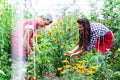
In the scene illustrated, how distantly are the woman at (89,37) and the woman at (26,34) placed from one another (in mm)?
391

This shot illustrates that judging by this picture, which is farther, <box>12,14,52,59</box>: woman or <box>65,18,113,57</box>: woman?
<box>65,18,113,57</box>: woman

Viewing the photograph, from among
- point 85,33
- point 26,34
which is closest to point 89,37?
point 85,33

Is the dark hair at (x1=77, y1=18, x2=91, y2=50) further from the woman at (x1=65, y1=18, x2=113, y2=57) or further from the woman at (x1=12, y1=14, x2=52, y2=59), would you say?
the woman at (x1=12, y1=14, x2=52, y2=59)

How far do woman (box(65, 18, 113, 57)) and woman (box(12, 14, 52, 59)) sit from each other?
0.39m

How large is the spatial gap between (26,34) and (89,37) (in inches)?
28.8

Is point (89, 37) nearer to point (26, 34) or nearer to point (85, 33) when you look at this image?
point (85, 33)

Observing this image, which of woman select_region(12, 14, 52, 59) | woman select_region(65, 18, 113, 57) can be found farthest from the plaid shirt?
woman select_region(12, 14, 52, 59)

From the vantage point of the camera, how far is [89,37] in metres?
4.10

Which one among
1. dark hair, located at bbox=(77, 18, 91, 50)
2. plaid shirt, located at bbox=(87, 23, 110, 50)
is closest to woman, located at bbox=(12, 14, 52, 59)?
dark hair, located at bbox=(77, 18, 91, 50)

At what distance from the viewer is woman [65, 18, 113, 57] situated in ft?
13.3

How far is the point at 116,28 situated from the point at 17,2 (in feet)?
4.57

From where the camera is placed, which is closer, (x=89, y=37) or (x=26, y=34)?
(x=26, y=34)

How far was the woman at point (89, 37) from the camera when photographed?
406 centimetres

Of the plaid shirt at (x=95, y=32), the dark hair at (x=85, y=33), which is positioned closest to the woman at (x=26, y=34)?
the dark hair at (x=85, y=33)
